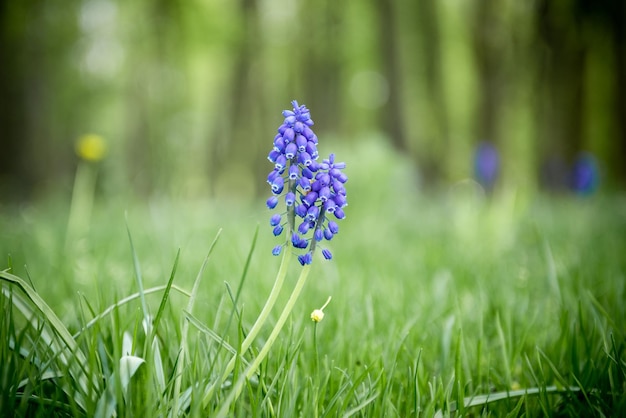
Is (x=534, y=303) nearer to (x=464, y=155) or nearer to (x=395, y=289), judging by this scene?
(x=395, y=289)

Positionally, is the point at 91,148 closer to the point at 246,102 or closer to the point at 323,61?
the point at 246,102

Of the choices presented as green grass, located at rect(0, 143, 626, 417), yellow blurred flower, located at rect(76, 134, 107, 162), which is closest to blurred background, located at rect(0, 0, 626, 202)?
green grass, located at rect(0, 143, 626, 417)

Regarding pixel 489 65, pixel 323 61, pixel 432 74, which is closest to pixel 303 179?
pixel 489 65

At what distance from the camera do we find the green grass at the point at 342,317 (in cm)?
122

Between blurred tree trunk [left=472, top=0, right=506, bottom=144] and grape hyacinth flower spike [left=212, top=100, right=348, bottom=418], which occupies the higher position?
blurred tree trunk [left=472, top=0, right=506, bottom=144]

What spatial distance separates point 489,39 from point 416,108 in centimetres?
671

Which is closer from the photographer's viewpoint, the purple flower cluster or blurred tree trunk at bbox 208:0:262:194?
the purple flower cluster

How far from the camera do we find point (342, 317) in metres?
1.91

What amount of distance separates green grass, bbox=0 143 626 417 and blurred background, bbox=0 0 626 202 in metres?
1.32

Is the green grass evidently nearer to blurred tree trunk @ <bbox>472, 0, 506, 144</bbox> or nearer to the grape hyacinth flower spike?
the grape hyacinth flower spike

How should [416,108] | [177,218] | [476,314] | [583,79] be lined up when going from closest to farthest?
1. [476,314]
2. [177,218]
3. [583,79]
4. [416,108]

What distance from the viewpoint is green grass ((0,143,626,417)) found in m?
1.22

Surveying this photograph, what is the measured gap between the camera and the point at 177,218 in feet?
16.0

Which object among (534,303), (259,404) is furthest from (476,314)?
(259,404)
